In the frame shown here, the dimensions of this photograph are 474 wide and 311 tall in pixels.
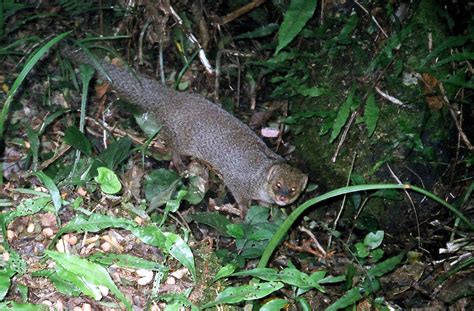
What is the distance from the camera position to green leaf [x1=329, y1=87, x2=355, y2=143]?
529 cm

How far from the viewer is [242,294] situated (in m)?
3.44

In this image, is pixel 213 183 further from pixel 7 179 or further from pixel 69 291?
pixel 69 291

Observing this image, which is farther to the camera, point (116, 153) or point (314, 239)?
point (314, 239)

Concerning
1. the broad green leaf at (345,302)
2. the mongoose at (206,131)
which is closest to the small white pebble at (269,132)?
the mongoose at (206,131)

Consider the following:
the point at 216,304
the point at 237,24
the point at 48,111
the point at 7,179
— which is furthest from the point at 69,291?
the point at 237,24

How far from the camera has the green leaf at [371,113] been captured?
5.18m

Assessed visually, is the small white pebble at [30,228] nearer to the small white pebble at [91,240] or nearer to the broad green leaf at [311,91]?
the small white pebble at [91,240]

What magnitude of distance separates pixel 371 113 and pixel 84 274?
3.09 metres

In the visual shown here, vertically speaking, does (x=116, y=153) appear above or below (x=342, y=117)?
below

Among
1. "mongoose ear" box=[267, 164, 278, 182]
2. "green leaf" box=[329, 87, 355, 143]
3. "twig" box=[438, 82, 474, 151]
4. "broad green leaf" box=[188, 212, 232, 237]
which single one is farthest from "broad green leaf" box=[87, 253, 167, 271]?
"twig" box=[438, 82, 474, 151]

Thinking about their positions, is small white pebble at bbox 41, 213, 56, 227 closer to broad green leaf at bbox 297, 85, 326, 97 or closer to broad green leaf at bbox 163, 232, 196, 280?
broad green leaf at bbox 163, 232, 196, 280

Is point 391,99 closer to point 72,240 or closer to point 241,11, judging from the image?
point 241,11

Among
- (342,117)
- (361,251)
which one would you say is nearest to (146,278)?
(361,251)

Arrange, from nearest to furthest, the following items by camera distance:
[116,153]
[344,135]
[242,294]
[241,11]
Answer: [242,294] → [116,153] → [344,135] → [241,11]
